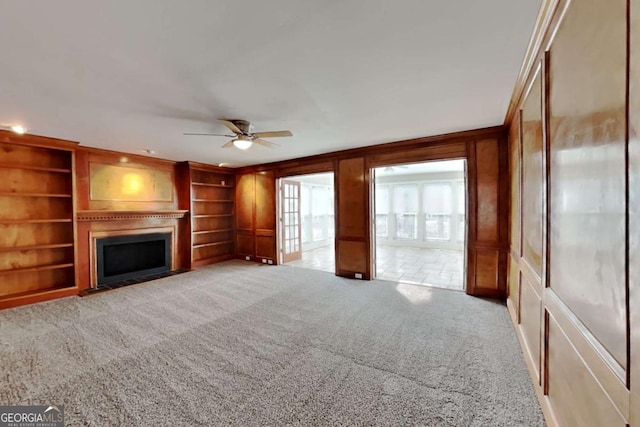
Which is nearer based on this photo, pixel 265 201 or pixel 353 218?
pixel 353 218

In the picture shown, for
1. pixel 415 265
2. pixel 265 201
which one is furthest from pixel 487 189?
pixel 265 201

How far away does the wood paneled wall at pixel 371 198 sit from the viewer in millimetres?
3844

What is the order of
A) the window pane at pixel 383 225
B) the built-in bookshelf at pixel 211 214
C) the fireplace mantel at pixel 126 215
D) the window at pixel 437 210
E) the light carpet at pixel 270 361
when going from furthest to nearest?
1. the window pane at pixel 383 225
2. the window at pixel 437 210
3. the built-in bookshelf at pixel 211 214
4. the fireplace mantel at pixel 126 215
5. the light carpet at pixel 270 361

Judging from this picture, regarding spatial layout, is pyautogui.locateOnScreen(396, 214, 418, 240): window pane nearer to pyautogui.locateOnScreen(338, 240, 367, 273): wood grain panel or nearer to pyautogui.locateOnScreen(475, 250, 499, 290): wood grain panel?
pyautogui.locateOnScreen(338, 240, 367, 273): wood grain panel

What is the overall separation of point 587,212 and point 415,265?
537 cm

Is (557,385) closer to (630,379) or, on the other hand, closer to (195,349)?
(630,379)

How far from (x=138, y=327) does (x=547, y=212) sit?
4191 millimetres

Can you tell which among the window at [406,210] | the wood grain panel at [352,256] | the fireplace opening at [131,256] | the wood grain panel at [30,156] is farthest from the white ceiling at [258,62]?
the window at [406,210]

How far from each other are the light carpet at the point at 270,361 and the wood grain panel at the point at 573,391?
1.11 feet

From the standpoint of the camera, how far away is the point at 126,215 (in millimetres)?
5062

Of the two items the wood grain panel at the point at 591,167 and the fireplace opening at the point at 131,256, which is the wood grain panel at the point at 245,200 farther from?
the wood grain panel at the point at 591,167

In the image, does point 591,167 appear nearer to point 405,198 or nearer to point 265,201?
point 265,201

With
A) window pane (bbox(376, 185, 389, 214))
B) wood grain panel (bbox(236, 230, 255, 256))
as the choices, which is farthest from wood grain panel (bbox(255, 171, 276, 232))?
window pane (bbox(376, 185, 389, 214))

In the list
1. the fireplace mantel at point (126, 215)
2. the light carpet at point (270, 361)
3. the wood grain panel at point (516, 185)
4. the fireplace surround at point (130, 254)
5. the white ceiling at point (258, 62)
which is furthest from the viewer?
the fireplace surround at point (130, 254)
